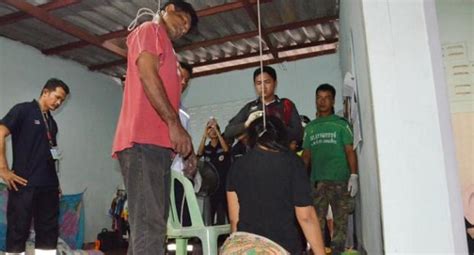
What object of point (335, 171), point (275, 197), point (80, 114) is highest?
point (80, 114)

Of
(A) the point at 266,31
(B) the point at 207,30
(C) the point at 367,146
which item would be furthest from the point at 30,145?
(A) the point at 266,31

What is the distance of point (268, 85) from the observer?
287 cm

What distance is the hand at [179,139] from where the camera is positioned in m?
1.48

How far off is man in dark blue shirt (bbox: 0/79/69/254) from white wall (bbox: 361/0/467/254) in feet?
7.70

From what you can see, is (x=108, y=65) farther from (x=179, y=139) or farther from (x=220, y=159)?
(x=179, y=139)

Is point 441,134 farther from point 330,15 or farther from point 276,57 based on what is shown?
point 276,57

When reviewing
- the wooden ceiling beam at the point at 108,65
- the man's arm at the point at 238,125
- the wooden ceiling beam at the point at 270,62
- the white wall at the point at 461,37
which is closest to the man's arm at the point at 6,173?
the man's arm at the point at 238,125

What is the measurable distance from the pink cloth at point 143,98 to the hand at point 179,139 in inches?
2.6

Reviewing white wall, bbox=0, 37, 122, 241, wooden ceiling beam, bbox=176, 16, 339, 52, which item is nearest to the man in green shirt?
wooden ceiling beam, bbox=176, 16, 339, 52

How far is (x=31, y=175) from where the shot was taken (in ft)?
9.12

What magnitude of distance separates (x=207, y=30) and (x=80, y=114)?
2.23 m

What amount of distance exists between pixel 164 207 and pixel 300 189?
0.51m

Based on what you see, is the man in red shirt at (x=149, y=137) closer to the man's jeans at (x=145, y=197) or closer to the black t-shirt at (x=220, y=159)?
the man's jeans at (x=145, y=197)

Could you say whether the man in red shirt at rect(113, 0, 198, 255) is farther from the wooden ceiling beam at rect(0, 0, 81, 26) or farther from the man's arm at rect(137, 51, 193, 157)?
the wooden ceiling beam at rect(0, 0, 81, 26)
